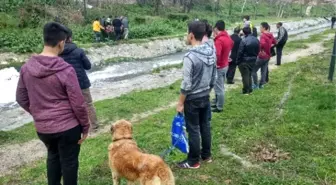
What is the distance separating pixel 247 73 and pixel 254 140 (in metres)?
3.82

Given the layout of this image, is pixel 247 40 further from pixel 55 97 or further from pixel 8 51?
pixel 8 51

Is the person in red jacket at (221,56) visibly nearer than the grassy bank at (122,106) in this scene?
No

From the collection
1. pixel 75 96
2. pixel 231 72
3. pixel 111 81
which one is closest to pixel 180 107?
pixel 75 96

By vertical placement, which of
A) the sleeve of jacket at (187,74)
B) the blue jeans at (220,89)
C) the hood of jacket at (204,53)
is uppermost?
the hood of jacket at (204,53)

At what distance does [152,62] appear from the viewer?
2067 cm

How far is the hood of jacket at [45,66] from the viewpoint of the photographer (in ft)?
11.8

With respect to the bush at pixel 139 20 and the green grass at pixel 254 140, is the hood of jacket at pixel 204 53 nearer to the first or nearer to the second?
the green grass at pixel 254 140

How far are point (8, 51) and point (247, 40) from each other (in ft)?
41.3

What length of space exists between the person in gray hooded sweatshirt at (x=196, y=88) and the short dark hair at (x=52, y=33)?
1.76 m

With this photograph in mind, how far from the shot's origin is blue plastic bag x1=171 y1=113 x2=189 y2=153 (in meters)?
5.32

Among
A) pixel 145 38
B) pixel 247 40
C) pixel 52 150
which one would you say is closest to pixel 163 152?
pixel 52 150

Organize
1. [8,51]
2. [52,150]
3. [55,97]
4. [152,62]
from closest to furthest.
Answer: [55,97] < [52,150] < [8,51] < [152,62]

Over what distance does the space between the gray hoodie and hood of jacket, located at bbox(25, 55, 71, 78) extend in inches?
68.5

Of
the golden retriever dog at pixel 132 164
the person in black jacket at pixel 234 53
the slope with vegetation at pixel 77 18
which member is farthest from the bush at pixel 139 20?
the golden retriever dog at pixel 132 164
